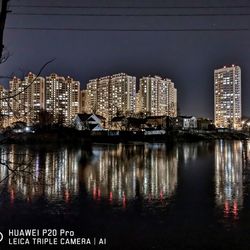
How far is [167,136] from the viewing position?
296 feet

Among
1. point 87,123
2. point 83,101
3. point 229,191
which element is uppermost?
point 83,101

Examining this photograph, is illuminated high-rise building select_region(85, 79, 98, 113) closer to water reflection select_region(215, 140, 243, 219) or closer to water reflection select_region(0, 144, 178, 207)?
water reflection select_region(0, 144, 178, 207)

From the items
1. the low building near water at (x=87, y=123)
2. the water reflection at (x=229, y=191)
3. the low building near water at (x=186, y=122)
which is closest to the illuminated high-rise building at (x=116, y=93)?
the low building near water at (x=186, y=122)

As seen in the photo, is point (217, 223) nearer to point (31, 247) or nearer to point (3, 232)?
point (31, 247)

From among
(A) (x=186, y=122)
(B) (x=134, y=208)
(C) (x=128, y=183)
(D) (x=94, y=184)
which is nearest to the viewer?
(B) (x=134, y=208)

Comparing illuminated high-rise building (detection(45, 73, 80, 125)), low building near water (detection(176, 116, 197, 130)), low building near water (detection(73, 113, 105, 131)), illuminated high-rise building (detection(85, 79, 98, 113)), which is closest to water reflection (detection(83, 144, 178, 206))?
low building near water (detection(73, 113, 105, 131))

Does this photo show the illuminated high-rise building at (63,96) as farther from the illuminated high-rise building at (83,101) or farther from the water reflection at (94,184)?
the water reflection at (94,184)

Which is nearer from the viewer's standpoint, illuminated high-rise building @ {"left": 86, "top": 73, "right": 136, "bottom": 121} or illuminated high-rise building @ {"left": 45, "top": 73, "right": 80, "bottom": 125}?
illuminated high-rise building @ {"left": 45, "top": 73, "right": 80, "bottom": 125}

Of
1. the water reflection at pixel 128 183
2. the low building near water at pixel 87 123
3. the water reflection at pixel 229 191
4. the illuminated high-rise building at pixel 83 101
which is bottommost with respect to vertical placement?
the water reflection at pixel 229 191

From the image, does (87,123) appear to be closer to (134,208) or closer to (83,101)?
(83,101)

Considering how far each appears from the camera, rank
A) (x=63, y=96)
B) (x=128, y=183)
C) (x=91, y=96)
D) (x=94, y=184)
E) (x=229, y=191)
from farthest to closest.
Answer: (x=91, y=96), (x=63, y=96), (x=128, y=183), (x=94, y=184), (x=229, y=191)

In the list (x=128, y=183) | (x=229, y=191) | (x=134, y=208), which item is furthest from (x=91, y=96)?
(x=134, y=208)

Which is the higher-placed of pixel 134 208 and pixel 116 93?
pixel 116 93

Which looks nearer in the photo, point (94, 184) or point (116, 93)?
point (94, 184)
